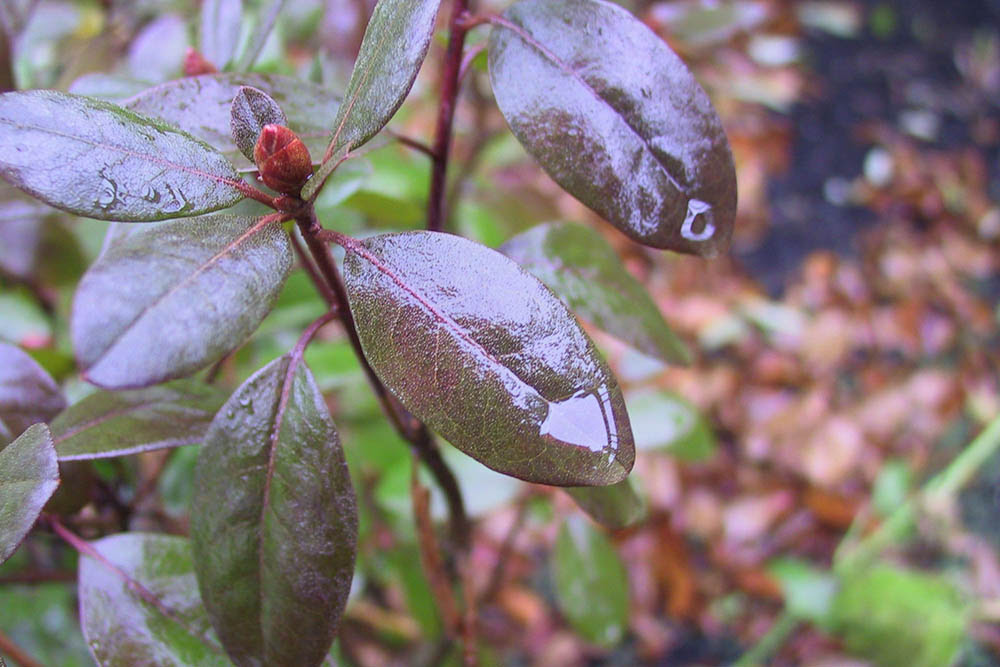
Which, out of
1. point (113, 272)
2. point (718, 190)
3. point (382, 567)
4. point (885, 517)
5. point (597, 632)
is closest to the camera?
point (113, 272)

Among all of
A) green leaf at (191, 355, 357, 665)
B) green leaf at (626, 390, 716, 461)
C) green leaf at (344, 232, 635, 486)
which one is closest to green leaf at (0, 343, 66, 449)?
green leaf at (191, 355, 357, 665)

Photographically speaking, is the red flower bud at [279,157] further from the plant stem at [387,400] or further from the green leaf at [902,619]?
the green leaf at [902,619]

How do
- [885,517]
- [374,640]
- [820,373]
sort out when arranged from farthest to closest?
[820,373] → [885,517] → [374,640]

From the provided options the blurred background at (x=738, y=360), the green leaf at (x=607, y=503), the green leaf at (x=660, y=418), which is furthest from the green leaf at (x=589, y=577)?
the green leaf at (x=607, y=503)

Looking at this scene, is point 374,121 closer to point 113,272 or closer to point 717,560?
point 113,272

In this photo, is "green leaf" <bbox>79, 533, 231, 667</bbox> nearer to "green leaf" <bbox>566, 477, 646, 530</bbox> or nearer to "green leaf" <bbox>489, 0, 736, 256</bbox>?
"green leaf" <bbox>566, 477, 646, 530</bbox>

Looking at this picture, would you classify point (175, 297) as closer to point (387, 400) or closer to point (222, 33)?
point (387, 400)

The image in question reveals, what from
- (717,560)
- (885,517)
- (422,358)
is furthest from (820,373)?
(422,358)
